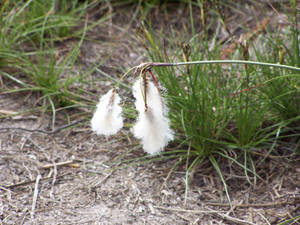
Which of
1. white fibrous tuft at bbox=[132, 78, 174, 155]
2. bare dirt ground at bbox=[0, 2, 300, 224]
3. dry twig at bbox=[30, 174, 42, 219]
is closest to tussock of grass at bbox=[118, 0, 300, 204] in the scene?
bare dirt ground at bbox=[0, 2, 300, 224]

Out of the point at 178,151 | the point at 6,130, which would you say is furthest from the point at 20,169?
the point at 178,151

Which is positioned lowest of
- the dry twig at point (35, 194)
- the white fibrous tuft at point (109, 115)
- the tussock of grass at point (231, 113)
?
the dry twig at point (35, 194)

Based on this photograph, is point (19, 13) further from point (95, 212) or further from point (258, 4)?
point (258, 4)

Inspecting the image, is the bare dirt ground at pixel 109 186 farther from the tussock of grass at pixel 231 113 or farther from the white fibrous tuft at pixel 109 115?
the white fibrous tuft at pixel 109 115

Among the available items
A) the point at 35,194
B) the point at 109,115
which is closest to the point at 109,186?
the point at 35,194

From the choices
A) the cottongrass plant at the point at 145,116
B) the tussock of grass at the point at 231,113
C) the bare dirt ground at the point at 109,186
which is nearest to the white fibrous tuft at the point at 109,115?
the cottongrass plant at the point at 145,116

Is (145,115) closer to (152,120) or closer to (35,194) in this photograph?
(152,120)
